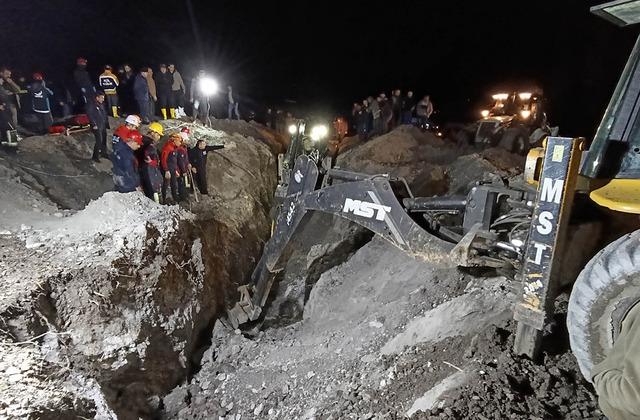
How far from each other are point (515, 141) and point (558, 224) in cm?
1240

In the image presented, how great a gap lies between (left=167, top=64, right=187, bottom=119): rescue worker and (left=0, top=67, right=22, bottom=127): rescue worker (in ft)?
14.4

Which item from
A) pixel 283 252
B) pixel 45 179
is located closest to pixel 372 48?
pixel 45 179

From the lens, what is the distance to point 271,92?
37.1 metres

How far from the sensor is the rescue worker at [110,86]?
11.9 m

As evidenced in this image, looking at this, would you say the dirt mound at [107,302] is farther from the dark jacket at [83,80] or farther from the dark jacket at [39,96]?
the dark jacket at [39,96]

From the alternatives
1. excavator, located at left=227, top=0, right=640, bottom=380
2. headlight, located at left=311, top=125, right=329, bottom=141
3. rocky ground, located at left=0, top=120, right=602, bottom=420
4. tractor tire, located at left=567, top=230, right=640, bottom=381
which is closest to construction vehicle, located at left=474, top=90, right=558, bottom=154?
headlight, located at left=311, top=125, right=329, bottom=141

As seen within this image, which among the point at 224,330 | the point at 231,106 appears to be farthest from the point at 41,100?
the point at 231,106

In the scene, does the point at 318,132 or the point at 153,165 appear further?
the point at 318,132

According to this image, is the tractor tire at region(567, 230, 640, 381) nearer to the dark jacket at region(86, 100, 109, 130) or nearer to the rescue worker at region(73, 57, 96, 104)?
the dark jacket at region(86, 100, 109, 130)

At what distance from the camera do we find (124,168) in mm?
7980

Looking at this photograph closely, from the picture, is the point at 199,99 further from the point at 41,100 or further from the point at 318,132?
the point at 41,100

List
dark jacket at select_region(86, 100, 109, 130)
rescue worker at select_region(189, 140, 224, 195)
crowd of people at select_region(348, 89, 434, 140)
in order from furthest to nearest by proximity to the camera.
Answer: crowd of people at select_region(348, 89, 434, 140)
rescue worker at select_region(189, 140, 224, 195)
dark jacket at select_region(86, 100, 109, 130)

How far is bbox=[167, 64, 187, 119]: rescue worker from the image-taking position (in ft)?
47.3

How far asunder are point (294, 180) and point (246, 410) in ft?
9.32
